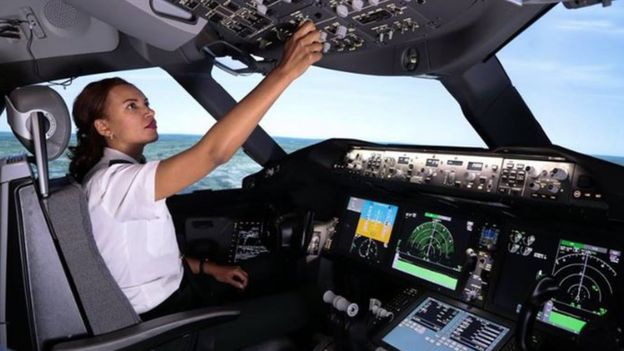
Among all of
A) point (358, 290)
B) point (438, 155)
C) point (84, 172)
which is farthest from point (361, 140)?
point (84, 172)

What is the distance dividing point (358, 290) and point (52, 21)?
6.34 ft

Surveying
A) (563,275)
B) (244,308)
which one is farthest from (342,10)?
(244,308)

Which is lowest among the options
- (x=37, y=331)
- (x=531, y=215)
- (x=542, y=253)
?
(x=37, y=331)

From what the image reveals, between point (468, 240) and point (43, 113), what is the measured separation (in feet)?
4.71

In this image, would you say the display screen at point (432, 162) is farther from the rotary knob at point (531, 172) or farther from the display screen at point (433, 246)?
the rotary knob at point (531, 172)

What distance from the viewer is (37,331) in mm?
1072

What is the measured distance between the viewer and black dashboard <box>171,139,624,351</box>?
1413 mm

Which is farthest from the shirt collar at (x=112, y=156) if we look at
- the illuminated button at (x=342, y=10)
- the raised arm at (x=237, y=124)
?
the illuminated button at (x=342, y=10)

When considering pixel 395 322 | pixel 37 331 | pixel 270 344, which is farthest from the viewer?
pixel 270 344

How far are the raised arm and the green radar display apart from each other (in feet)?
3.35

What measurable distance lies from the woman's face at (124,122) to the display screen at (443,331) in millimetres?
1097

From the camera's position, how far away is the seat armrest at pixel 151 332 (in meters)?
1.08

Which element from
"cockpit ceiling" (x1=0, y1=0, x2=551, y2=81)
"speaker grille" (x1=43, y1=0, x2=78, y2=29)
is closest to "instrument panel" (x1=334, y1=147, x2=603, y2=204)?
"cockpit ceiling" (x1=0, y1=0, x2=551, y2=81)

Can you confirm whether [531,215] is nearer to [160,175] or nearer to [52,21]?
[160,175]
